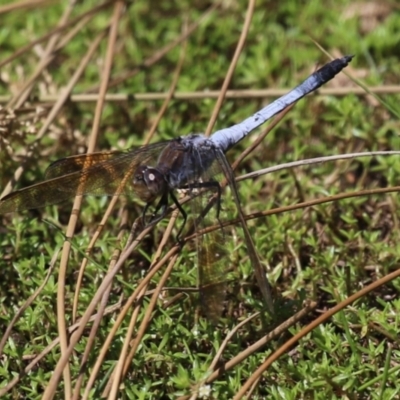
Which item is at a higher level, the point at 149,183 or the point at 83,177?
the point at 83,177


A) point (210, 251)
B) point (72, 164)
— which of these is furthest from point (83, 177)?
point (210, 251)

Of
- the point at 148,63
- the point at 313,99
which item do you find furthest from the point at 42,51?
the point at 313,99

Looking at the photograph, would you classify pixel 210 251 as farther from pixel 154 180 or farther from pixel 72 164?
pixel 72 164

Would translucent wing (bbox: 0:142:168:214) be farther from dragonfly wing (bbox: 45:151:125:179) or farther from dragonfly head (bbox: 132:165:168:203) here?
dragonfly head (bbox: 132:165:168:203)

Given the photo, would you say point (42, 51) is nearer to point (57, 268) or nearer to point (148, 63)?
point (148, 63)

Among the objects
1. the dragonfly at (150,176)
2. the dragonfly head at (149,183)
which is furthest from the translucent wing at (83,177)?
→ the dragonfly head at (149,183)

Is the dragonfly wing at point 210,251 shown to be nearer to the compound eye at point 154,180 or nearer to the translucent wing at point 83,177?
the compound eye at point 154,180

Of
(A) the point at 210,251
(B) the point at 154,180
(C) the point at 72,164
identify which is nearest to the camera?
(A) the point at 210,251

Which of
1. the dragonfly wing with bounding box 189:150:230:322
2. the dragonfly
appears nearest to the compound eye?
the dragonfly
